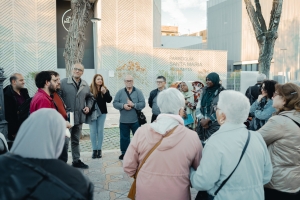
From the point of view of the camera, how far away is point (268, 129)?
2430mm

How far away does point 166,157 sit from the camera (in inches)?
84.7

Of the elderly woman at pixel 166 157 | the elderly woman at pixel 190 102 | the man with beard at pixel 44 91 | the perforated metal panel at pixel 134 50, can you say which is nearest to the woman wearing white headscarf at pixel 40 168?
the elderly woman at pixel 166 157

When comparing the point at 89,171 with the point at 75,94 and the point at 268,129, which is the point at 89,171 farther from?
the point at 268,129

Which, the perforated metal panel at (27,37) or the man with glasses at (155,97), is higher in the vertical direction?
the perforated metal panel at (27,37)

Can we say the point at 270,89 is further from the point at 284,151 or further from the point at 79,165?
the point at 79,165

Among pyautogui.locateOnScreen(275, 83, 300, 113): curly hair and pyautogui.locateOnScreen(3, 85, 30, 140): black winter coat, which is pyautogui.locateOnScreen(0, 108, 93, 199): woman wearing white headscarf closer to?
pyautogui.locateOnScreen(275, 83, 300, 113): curly hair

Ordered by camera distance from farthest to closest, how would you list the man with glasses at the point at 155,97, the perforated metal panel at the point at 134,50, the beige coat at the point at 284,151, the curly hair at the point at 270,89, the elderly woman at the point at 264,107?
the perforated metal panel at the point at 134,50
the man with glasses at the point at 155,97
the curly hair at the point at 270,89
the elderly woman at the point at 264,107
the beige coat at the point at 284,151

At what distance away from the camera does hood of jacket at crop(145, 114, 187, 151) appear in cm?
215

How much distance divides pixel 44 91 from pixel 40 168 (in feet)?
8.69

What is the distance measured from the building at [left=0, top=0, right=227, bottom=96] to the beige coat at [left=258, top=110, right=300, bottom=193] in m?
15.1

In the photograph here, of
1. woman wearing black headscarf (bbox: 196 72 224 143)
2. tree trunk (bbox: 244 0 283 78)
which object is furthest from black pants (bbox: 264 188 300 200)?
tree trunk (bbox: 244 0 283 78)

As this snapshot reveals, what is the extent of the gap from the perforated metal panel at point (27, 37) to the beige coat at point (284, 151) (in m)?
18.5

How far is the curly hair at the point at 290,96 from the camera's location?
8.57 ft

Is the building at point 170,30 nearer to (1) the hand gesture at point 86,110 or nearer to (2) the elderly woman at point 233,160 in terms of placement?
(1) the hand gesture at point 86,110
